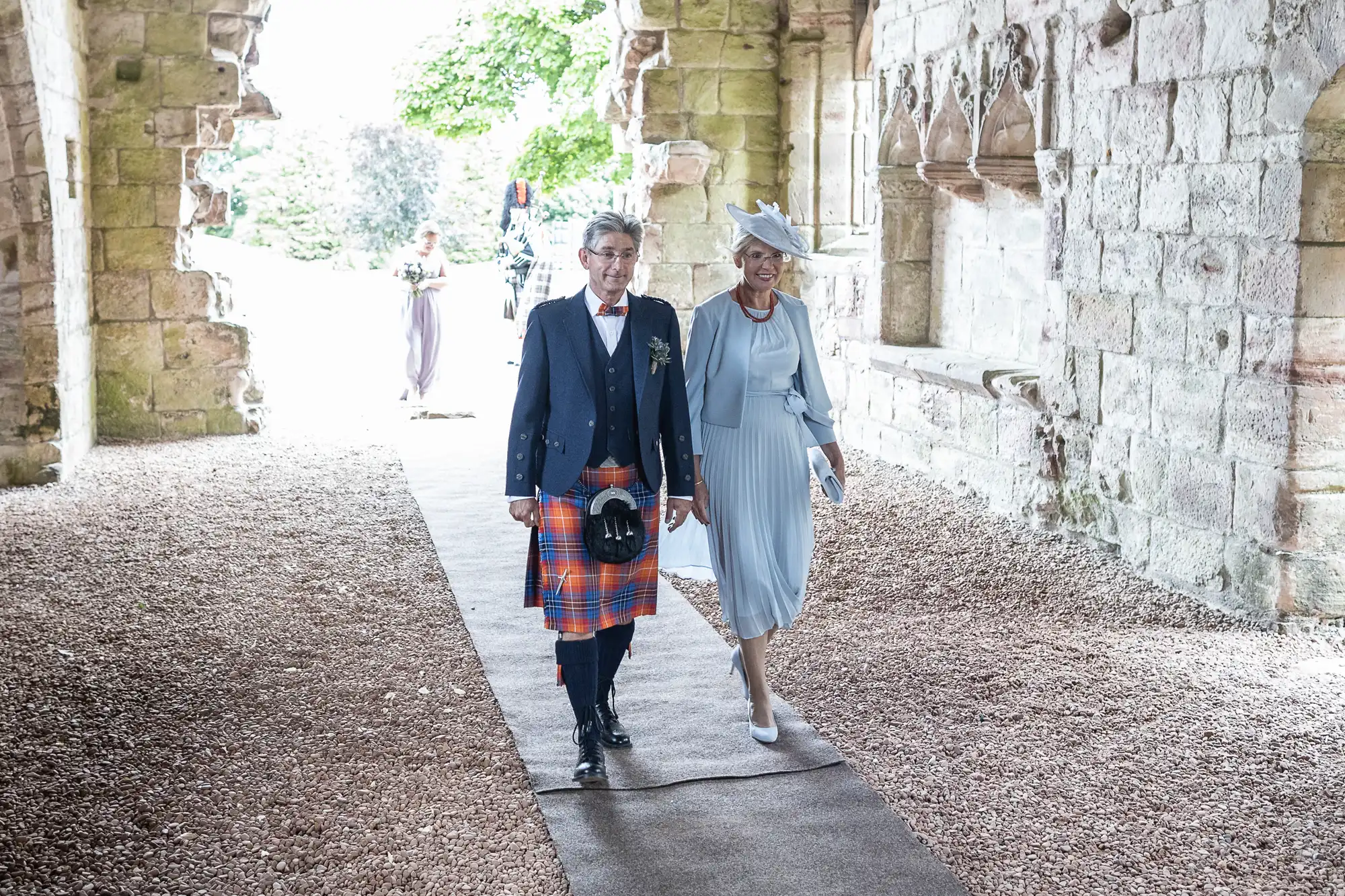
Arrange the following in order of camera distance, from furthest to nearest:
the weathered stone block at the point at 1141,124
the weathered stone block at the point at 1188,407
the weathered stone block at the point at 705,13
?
the weathered stone block at the point at 705,13 → the weathered stone block at the point at 1141,124 → the weathered stone block at the point at 1188,407

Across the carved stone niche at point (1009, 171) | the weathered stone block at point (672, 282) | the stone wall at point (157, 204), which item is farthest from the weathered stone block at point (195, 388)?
the carved stone niche at point (1009, 171)

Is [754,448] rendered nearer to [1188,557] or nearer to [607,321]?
[607,321]

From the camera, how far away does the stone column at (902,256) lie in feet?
28.9

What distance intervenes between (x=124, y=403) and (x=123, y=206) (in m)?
1.40

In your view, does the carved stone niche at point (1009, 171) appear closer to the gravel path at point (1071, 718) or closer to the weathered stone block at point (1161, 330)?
the weathered stone block at point (1161, 330)

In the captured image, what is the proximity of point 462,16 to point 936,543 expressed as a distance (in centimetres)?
1300

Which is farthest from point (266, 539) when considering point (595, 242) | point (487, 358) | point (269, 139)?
point (269, 139)

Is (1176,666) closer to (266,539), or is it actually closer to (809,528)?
(809,528)

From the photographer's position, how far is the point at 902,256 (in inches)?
349

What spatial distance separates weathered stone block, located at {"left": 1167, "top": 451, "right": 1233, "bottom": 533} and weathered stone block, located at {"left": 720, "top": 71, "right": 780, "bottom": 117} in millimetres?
6115

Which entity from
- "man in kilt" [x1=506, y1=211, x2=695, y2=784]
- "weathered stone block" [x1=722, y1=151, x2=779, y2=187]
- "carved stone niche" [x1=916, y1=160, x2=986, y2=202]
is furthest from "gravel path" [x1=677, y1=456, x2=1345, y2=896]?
"weathered stone block" [x1=722, y1=151, x2=779, y2=187]

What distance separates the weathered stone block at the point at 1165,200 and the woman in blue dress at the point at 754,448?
233 cm

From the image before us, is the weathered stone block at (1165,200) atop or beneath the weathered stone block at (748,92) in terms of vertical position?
beneath

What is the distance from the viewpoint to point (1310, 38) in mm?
4953
